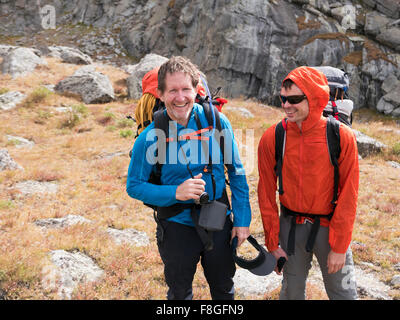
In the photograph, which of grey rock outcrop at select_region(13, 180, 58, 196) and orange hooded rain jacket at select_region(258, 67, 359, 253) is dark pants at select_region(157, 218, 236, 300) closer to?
orange hooded rain jacket at select_region(258, 67, 359, 253)

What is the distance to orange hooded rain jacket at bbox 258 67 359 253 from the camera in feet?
8.52

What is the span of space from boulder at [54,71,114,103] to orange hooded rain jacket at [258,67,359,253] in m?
17.0

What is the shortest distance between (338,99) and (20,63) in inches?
896

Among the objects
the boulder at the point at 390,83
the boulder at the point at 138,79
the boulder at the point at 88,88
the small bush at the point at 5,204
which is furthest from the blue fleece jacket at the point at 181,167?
the boulder at the point at 390,83

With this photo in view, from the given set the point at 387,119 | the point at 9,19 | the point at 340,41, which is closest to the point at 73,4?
the point at 9,19

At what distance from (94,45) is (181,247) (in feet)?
125

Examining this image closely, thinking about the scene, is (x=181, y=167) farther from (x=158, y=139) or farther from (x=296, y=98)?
(x=296, y=98)

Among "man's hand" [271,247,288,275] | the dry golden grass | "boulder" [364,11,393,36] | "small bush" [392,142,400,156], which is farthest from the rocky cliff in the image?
"man's hand" [271,247,288,275]

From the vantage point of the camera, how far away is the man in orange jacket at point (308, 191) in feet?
8.55

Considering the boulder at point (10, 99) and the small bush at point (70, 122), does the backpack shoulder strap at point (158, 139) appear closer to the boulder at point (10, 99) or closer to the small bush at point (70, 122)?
the small bush at point (70, 122)

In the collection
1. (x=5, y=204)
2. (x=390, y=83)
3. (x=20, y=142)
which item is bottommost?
(x=20, y=142)

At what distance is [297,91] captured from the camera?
2605 millimetres

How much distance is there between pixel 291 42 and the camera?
27.9 metres

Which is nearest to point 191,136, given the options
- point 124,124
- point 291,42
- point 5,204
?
point 5,204
